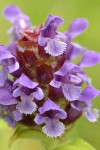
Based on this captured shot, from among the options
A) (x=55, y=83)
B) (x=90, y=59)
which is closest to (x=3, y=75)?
(x=55, y=83)

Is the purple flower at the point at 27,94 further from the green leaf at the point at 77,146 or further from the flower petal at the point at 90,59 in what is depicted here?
the flower petal at the point at 90,59

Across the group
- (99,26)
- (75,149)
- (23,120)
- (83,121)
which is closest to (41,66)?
(23,120)

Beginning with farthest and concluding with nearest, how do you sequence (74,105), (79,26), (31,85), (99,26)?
(99,26) → (79,26) → (74,105) → (31,85)

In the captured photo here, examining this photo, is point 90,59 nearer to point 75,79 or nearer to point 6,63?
point 75,79

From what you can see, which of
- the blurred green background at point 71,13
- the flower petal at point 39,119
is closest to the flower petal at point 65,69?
the flower petal at point 39,119

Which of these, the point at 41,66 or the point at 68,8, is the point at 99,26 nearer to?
the point at 68,8
